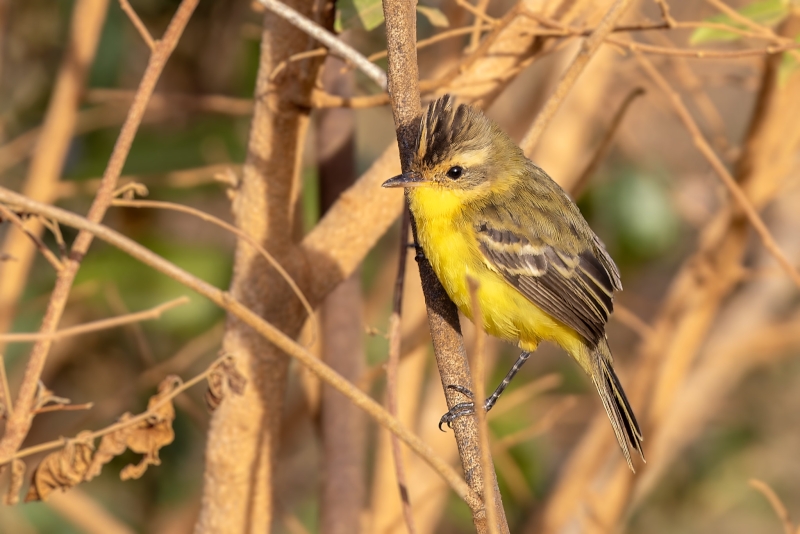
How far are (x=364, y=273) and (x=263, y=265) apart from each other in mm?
1718

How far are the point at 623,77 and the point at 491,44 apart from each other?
7.30ft

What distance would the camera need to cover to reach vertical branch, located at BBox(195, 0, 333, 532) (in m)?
2.12

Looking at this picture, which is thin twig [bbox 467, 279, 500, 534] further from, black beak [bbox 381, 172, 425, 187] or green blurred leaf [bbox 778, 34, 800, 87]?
green blurred leaf [bbox 778, 34, 800, 87]

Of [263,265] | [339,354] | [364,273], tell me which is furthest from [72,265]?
[364,273]

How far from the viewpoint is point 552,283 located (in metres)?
2.56

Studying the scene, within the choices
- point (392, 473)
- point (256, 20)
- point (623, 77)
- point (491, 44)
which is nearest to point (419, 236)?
point (491, 44)

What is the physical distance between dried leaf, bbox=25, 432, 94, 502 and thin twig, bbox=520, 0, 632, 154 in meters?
1.10

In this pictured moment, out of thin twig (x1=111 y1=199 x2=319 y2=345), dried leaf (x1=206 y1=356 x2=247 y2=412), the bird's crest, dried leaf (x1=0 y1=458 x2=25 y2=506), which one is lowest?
dried leaf (x1=0 y1=458 x2=25 y2=506)

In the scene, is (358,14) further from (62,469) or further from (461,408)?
(62,469)

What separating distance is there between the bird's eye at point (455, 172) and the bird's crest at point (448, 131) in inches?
2.6

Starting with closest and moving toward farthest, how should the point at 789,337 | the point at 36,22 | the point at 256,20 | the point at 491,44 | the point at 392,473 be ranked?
the point at 491,44
the point at 392,473
the point at 36,22
the point at 256,20
the point at 789,337

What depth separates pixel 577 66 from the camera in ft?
6.12

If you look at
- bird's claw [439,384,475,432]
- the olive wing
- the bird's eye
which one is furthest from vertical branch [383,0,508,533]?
the olive wing

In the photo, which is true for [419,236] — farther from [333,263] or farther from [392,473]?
[392,473]
